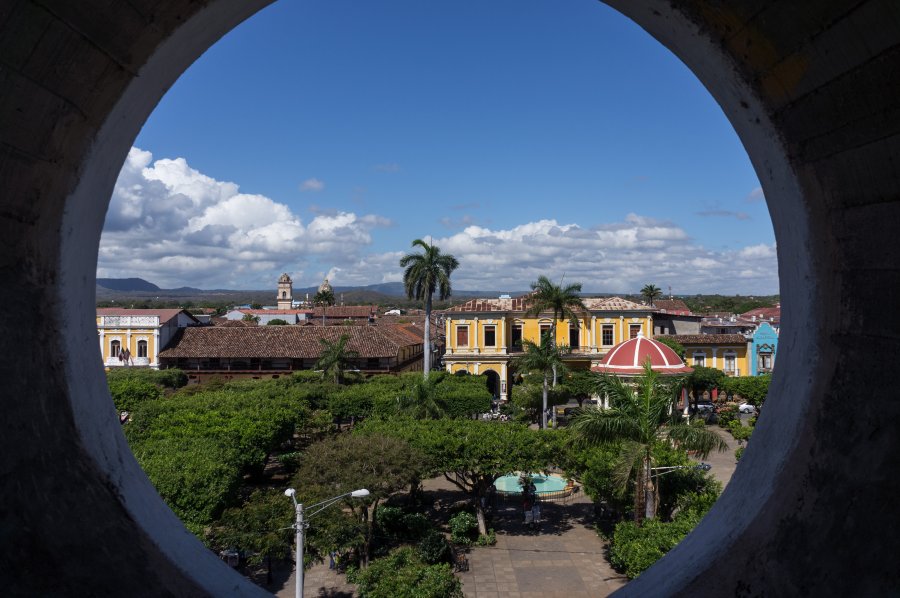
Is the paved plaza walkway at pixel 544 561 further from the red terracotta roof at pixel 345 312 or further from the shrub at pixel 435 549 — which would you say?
the red terracotta roof at pixel 345 312

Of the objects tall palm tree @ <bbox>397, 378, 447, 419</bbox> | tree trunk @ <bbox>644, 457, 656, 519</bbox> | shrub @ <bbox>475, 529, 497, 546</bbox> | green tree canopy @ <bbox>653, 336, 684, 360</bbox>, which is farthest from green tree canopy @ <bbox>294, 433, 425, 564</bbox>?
green tree canopy @ <bbox>653, 336, 684, 360</bbox>

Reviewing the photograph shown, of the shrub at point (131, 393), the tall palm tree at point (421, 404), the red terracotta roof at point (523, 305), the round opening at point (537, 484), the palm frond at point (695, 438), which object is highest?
the red terracotta roof at point (523, 305)

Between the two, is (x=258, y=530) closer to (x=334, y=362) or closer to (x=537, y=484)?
(x=537, y=484)

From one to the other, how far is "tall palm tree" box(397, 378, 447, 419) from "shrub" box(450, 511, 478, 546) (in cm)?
469

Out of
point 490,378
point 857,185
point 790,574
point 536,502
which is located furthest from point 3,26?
point 490,378

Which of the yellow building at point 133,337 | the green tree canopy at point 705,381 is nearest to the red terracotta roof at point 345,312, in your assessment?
the yellow building at point 133,337

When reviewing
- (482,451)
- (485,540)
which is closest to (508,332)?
(485,540)

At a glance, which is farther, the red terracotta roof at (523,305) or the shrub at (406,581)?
the red terracotta roof at (523,305)

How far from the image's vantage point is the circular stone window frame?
230 centimetres

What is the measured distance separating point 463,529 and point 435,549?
1.85 meters

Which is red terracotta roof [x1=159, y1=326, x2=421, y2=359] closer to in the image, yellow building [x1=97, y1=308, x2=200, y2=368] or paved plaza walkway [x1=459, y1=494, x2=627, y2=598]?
yellow building [x1=97, y1=308, x2=200, y2=368]

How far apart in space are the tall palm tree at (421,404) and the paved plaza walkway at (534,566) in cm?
400

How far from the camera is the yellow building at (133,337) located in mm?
40781

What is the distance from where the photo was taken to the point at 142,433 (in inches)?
809
